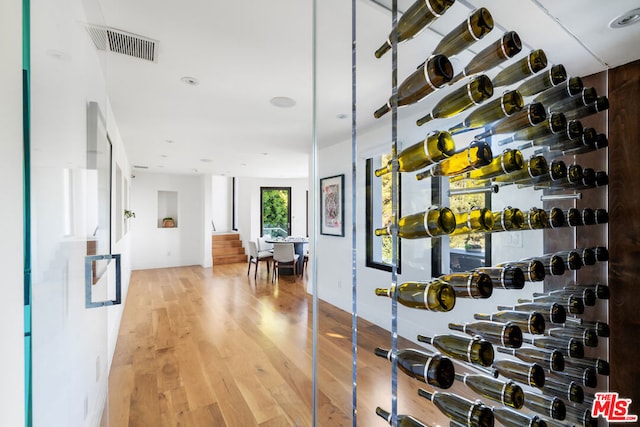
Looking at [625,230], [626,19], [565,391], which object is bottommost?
[565,391]

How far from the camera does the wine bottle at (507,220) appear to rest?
0.85 m

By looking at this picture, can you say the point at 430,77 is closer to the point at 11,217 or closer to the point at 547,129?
the point at 547,129

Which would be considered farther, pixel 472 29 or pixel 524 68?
pixel 524 68

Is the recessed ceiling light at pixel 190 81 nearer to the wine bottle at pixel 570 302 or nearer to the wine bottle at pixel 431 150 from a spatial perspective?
the wine bottle at pixel 431 150

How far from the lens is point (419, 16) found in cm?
67

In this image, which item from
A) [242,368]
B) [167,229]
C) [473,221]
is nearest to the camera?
[473,221]

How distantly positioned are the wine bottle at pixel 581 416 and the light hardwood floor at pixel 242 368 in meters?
0.96

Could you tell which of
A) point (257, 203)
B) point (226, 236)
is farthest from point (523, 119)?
point (226, 236)

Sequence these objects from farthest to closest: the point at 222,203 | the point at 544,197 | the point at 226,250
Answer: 1. the point at 222,203
2. the point at 226,250
3. the point at 544,197

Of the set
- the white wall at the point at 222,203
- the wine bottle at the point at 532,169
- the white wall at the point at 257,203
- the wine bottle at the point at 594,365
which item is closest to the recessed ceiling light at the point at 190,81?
the wine bottle at the point at 532,169

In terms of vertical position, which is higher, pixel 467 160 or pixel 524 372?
pixel 467 160

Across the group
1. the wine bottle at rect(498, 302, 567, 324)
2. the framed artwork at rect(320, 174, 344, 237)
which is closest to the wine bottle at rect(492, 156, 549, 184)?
the wine bottle at rect(498, 302, 567, 324)

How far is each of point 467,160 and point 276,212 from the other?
8644 millimetres

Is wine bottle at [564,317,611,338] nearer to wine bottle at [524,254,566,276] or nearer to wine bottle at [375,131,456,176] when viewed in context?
wine bottle at [524,254,566,276]
